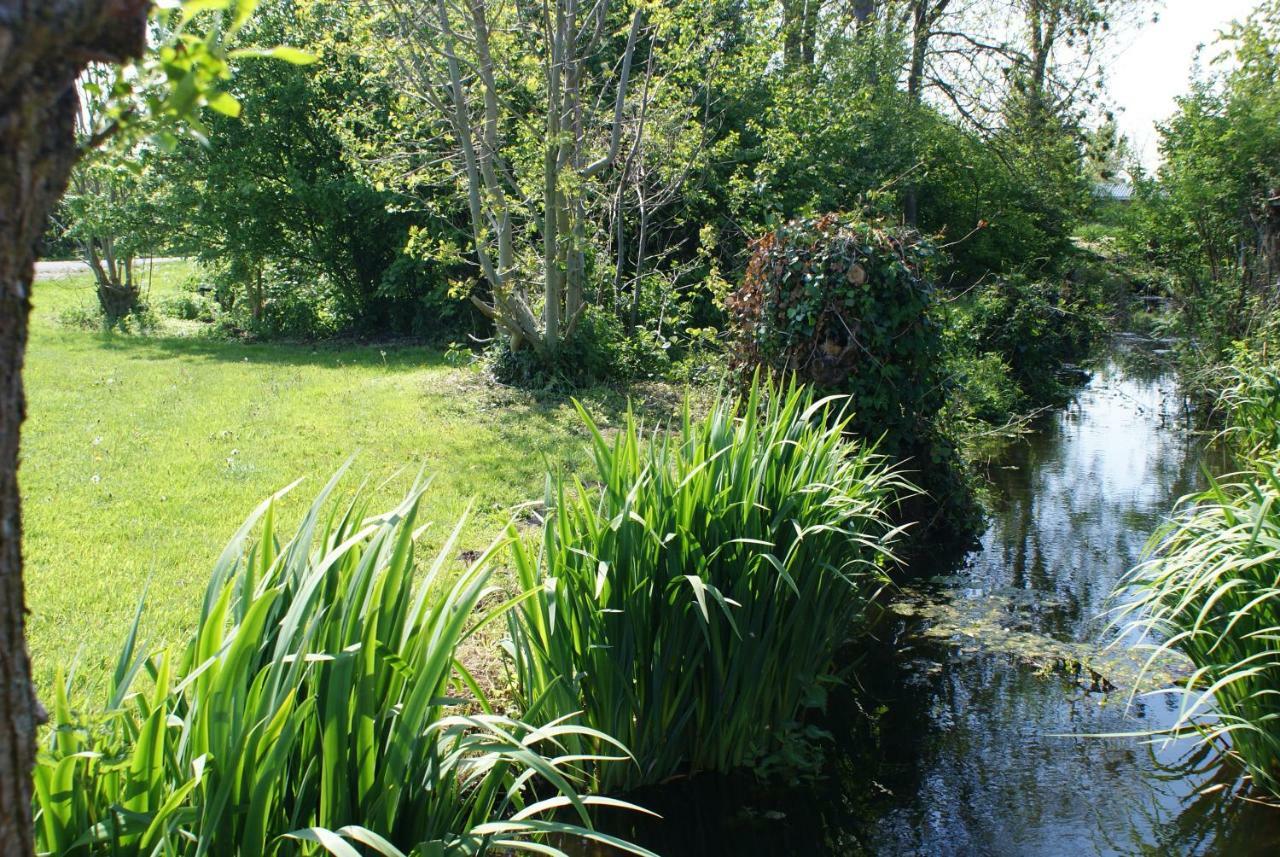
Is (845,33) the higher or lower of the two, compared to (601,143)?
higher

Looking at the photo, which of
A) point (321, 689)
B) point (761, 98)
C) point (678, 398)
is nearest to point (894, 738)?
point (321, 689)

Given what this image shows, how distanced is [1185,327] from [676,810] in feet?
38.0

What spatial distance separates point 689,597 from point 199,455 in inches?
213

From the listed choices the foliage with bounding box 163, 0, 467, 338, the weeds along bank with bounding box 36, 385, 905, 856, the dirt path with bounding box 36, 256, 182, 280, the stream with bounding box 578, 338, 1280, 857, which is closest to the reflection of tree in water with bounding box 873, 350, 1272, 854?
the stream with bounding box 578, 338, 1280, 857

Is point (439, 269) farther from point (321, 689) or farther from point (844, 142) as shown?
point (321, 689)

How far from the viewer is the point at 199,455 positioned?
756 centimetres

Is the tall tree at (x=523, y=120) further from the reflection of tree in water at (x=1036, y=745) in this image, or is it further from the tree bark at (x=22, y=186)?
the tree bark at (x=22, y=186)

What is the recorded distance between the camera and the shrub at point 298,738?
6.33 ft

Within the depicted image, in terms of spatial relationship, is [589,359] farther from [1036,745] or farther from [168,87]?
[168,87]

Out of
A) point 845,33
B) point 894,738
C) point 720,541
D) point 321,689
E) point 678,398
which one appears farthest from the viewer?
point 845,33

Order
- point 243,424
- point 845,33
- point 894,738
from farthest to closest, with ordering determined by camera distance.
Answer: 1. point 845,33
2. point 243,424
3. point 894,738

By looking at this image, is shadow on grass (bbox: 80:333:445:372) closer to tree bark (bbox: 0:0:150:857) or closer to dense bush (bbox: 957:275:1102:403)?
dense bush (bbox: 957:275:1102:403)

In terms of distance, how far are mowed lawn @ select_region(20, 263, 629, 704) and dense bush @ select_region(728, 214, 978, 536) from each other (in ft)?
6.25

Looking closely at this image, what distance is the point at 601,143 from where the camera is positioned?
11.1 metres
